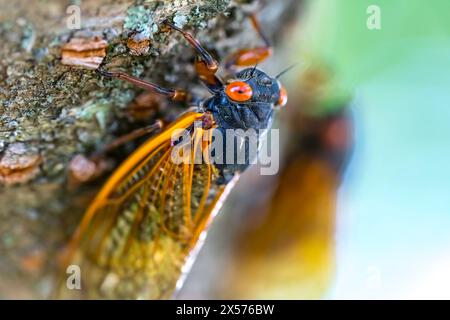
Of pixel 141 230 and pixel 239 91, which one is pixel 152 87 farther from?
pixel 141 230

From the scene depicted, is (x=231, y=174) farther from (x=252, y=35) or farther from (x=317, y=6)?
(x=317, y=6)

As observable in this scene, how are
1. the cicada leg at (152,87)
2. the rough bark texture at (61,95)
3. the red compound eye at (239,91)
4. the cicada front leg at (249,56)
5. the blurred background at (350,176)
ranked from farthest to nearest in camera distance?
the blurred background at (350,176), the cicada front leg at (249,56), the red compound eye at (239,91), the cicada leg at (152,87), the rough bark texture at (61,95)

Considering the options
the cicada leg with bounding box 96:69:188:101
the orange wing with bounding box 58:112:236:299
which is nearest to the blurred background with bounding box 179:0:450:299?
the orange wing with bounding box 58:112:236:299

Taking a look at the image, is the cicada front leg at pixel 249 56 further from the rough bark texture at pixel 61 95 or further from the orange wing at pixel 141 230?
the orange wing at pixel 141 230

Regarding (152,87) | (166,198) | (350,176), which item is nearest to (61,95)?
(152,87)

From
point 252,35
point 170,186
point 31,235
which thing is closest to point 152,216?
point 170,186

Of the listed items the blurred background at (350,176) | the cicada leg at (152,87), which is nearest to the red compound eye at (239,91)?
the cicada leg at (152,87)

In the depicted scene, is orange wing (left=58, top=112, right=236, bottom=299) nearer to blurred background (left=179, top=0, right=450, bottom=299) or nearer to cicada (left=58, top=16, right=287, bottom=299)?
cicada (left=58, top=16, right=287, bottom=299)
